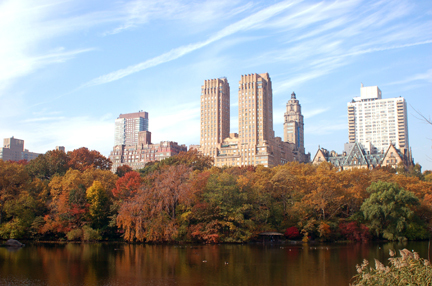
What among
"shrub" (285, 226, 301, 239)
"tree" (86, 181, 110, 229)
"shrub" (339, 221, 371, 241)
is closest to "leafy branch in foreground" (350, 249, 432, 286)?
"shrub" (285, 226, 301, 239)

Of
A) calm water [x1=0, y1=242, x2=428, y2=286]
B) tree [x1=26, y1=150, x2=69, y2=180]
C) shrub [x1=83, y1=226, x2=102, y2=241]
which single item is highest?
tree [x1=26, y1=150, x2=69, y2=180]

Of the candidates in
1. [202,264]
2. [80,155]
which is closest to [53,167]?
[80,155]

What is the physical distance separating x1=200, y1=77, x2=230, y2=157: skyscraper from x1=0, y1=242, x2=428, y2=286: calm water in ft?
413

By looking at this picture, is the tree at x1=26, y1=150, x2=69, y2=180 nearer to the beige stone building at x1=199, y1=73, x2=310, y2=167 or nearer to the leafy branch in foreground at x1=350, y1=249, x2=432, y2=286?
the leafy branch in foreground at x1=350, y1=249, x2=432, y2=286

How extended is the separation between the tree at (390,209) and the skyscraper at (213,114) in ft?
364

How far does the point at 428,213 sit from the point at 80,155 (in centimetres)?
A: 7022

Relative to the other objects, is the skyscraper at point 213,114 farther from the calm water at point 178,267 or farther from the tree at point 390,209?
the calm water at point 178,267

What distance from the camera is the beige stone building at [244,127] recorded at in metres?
161

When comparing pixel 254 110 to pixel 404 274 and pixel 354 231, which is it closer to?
pixel 354 231

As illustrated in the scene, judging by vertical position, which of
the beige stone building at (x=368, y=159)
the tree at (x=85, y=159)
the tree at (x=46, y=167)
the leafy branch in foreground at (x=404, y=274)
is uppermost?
the beige stone building at (x=368, y=159)

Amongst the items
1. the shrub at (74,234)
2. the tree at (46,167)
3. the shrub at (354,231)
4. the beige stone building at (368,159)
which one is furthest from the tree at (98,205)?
the beige stone building at (368,159)

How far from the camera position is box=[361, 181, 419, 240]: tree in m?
57.9

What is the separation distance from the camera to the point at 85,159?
94062 millimetres

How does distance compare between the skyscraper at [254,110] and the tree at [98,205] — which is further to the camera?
the skyscraper at [254,110]
